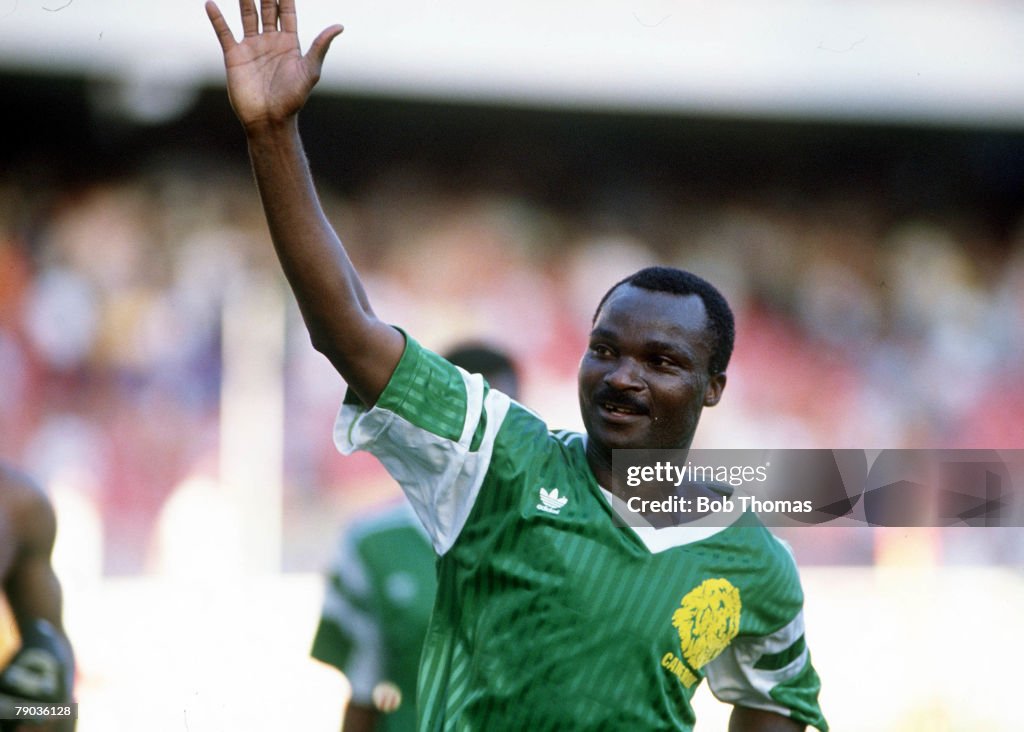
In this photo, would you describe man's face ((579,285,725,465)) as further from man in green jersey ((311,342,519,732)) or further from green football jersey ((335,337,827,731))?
man in green jersey ((311,342,519,732))

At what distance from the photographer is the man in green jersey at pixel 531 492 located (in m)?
2.01

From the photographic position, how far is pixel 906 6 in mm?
7391

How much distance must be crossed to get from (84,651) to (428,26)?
12.8 feet

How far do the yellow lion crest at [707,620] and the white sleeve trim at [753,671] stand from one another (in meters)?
0.14

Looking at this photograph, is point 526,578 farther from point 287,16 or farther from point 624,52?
point 624,52

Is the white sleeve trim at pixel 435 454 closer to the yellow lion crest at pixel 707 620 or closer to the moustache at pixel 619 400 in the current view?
the moustache at pixel 619 400

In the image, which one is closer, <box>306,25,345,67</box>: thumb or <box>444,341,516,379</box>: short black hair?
<box>306,25,345,67</box>: thumb

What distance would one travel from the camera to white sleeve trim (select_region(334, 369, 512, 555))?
207 cm

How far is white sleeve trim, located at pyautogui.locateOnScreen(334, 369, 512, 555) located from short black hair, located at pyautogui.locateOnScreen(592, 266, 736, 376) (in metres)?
0.40

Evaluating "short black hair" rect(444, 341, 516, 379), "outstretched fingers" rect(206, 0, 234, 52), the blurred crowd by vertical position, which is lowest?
"short black hair" rect(444, 341, 516, 379)

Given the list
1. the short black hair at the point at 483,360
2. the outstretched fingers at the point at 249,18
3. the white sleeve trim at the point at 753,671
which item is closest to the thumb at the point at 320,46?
the outstretched fingers at the point at 249,18

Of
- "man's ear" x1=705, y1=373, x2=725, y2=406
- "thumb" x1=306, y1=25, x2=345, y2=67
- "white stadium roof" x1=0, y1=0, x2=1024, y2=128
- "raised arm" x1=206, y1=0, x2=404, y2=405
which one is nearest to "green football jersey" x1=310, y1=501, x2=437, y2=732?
"man's ear" x1=705, y1=373, x2=725, y2=406

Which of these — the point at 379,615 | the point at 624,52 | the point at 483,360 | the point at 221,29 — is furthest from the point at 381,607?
the point at 624,52

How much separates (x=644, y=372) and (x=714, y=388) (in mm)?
286
